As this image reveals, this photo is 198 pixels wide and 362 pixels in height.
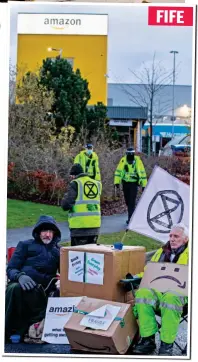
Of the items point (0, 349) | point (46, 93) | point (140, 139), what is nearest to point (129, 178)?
point (140, 139)

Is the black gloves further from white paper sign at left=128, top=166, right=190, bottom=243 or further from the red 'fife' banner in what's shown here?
the red 'fife' banner

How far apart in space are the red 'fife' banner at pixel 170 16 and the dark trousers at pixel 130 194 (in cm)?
104

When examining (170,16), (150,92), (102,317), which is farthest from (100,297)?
(170,16)

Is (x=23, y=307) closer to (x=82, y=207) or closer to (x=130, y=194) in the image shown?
(x=82, y=207)

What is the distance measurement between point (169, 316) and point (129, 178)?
921mm

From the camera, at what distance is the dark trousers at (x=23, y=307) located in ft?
13.6

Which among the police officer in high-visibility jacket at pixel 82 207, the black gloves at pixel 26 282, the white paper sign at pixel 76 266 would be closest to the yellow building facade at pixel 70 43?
the police officer in high-visibility jacket at pixel 82 207

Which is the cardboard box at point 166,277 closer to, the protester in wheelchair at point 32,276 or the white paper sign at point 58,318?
the white paper sign at point 58,318

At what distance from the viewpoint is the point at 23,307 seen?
4230mm

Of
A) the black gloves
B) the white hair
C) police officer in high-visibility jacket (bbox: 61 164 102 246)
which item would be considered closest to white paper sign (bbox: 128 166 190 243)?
the white hair

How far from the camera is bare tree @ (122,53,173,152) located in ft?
13.4

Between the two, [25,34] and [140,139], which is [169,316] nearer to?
[140,139]

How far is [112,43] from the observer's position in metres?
4.05

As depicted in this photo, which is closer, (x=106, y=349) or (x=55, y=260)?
(x=106, y=349)
